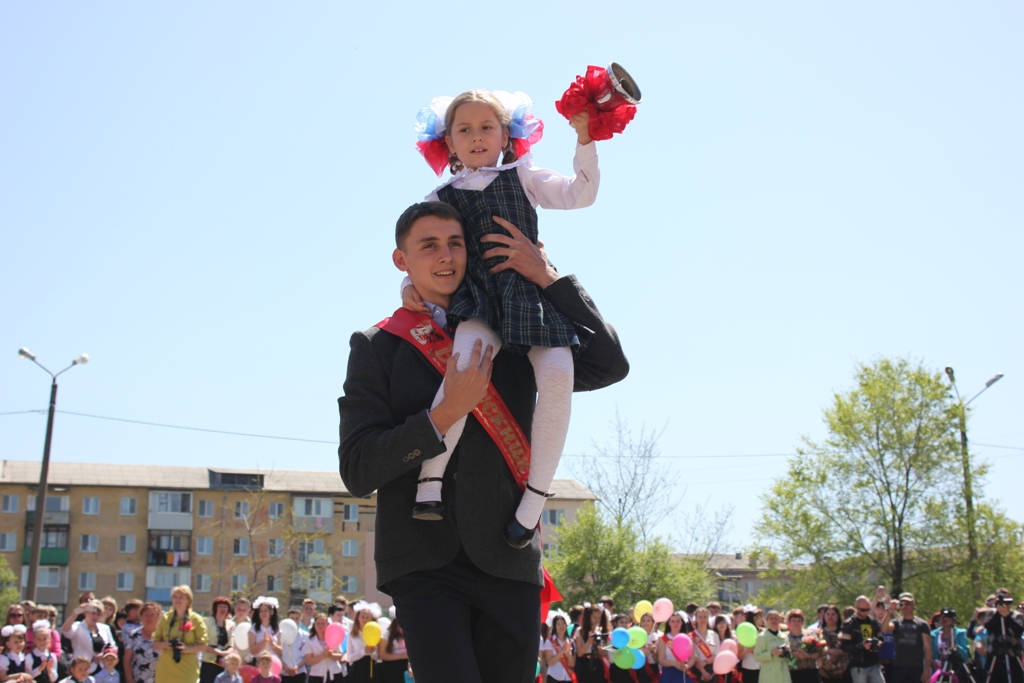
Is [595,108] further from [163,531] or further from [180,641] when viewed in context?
[163,531]

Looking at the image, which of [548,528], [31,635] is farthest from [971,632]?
[548,528]

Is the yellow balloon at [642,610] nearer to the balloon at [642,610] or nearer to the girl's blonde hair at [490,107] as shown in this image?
the balloon at [642,610]

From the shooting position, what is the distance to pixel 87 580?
55.3m

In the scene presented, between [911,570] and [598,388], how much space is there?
30.3m

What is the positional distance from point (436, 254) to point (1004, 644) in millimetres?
13748

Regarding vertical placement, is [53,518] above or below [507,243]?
above

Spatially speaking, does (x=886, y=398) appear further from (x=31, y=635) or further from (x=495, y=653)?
(x=495, y=653)

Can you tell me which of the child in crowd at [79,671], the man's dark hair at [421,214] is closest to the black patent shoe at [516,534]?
the man's dark hair at [421,214]

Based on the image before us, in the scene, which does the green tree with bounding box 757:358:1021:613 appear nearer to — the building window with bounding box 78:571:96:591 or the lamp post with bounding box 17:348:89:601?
the lamp post with bounding box 17:348:89:601

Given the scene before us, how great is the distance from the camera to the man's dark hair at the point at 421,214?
10.2 feet

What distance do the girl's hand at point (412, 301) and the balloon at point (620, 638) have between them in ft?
40.9

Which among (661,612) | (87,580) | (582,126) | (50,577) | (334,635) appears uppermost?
(582,126)

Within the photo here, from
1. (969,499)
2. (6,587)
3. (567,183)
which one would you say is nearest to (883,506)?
(969,499)

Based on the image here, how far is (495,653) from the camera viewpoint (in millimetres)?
2820
